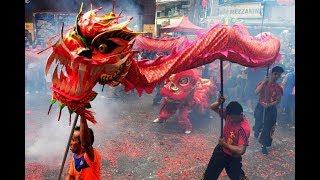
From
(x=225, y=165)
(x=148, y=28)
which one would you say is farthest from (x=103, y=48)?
(x=148, y=28)

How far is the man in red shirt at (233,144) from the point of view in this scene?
439cm

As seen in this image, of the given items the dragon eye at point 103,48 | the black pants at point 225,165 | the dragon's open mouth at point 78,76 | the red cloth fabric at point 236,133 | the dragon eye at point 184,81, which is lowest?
the black pants at point 225,165

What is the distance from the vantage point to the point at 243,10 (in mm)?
19047

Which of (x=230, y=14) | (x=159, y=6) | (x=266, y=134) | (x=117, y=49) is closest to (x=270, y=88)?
(x=266, y=134)

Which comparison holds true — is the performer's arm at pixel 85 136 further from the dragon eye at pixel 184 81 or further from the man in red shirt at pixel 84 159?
the dragon eye at pixel 184 81

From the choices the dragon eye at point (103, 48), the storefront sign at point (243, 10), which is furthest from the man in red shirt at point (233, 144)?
the storefront sign at point (243, 10)

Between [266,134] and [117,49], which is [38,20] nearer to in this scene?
[266,134]

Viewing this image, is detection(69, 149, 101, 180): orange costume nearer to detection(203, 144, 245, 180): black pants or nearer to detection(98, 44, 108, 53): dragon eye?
detection(98, 44, 108, 53): dragon eye

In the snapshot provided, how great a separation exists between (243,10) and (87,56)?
58.0 ft

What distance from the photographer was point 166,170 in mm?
6348

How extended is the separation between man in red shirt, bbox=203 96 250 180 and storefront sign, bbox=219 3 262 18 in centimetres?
1474

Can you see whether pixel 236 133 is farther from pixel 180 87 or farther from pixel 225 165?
pixel 180 87

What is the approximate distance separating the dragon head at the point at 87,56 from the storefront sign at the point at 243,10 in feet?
53.6

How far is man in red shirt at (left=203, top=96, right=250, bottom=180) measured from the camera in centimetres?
439
